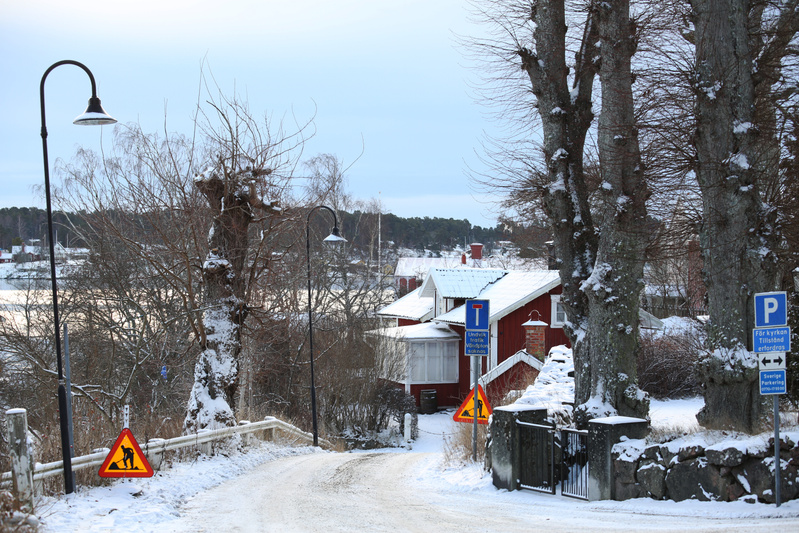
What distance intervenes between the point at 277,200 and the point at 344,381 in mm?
16565

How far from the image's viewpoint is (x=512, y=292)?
32.1 m

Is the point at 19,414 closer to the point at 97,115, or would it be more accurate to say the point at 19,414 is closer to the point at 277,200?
the point at 97,115

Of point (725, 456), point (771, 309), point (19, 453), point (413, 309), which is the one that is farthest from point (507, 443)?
point (413, 309)

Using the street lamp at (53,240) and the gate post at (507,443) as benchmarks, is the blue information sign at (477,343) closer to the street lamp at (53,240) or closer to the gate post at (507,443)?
the gate post at (507,443)

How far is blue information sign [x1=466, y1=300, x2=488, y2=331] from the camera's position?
484 inches

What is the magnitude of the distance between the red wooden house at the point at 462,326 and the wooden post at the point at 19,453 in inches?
867

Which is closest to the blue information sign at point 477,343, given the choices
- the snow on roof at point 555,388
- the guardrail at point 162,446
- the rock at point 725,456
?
the snow on roof at point 555,388

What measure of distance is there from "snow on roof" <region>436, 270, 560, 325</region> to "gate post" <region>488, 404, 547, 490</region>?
1739 cm

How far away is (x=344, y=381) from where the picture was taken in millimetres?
30766

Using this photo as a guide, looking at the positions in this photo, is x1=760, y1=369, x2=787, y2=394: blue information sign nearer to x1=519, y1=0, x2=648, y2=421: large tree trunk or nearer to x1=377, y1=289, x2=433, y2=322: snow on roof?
x1=519, y1=0, x2=648, y2=421: large tree trunk

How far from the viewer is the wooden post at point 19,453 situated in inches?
298

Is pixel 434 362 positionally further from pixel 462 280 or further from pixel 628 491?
pixel 628 491

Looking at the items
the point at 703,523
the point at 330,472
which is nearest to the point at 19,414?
the point at 330,472

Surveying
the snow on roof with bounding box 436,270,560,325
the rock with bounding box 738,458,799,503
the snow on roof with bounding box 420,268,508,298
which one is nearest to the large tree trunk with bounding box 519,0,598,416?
the rock with bounding box 738,458,799,503
